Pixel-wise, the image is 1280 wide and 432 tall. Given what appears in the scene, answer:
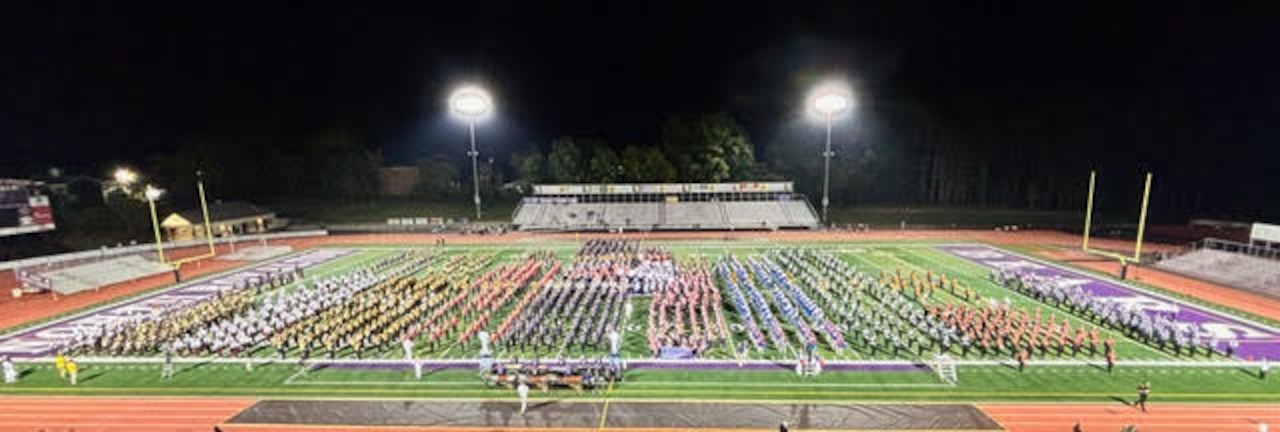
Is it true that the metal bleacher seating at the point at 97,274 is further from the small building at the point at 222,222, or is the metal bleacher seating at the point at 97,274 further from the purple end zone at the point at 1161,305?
the purple end zone at the point at 1161,305

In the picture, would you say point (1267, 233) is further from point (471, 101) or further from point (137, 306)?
point (137, 306)

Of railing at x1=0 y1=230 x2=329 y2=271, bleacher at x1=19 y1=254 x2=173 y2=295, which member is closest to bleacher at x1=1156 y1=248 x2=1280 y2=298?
bleacher at x1=19 y1=254 x2=173 y2=295

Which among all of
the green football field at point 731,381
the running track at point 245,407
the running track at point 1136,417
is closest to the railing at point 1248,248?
the green football field at point 731,381

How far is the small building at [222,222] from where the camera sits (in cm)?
4678

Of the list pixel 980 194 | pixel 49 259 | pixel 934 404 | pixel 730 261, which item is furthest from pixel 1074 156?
pixel 49 259

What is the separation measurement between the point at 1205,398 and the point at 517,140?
2933 inches

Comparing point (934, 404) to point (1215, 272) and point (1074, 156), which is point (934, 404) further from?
point (1074, 156)

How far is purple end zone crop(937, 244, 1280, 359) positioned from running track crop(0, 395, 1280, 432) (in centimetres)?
599

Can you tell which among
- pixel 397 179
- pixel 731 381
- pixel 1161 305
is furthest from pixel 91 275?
pixel 1161 305

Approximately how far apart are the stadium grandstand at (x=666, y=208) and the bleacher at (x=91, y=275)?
26848mm

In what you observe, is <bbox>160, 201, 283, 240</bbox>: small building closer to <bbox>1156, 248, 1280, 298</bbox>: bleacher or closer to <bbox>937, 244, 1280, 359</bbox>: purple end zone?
<bbox>937, 244, 1280, 359</bbox>: purple end zone

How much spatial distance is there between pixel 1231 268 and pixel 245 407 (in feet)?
141

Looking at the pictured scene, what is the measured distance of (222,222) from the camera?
49.0 meters

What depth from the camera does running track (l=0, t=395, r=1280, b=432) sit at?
13211 millimetres
